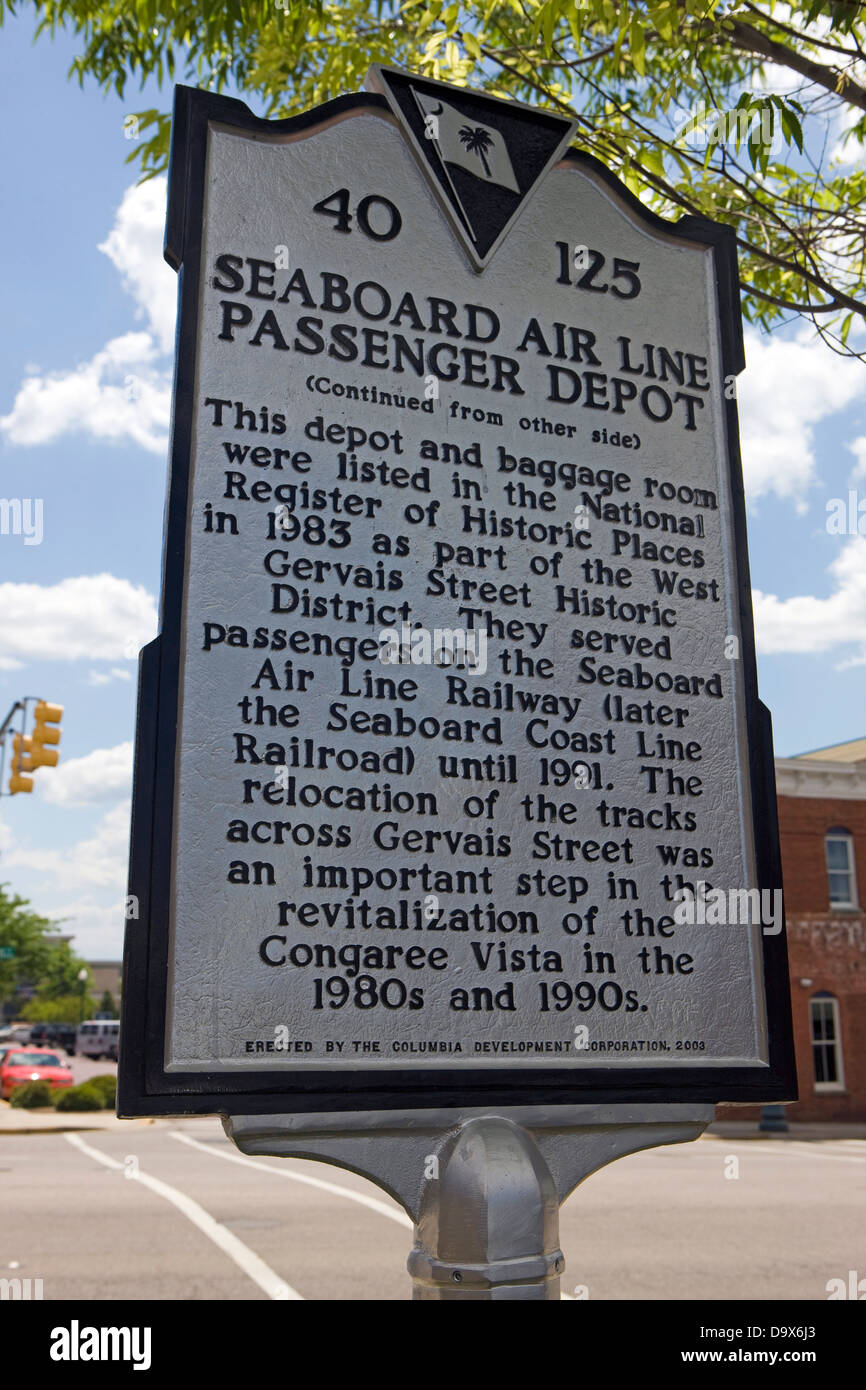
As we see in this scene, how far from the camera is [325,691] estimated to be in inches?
108

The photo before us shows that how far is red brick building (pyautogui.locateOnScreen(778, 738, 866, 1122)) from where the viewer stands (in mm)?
27625

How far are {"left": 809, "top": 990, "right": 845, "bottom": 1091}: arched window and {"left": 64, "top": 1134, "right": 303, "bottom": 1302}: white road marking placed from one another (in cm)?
1740

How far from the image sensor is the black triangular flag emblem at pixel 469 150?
325cm

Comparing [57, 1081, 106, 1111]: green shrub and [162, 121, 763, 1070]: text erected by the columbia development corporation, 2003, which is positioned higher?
[162, 121, 763, 1070]: text erected by the columbia development corporation, 2003

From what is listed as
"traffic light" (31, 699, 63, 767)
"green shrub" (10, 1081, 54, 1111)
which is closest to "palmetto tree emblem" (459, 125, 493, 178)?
"traffic light" (31, 699, 63, 767)

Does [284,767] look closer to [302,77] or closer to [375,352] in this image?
[375,352]

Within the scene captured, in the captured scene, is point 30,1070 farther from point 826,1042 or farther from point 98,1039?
point 98,1039

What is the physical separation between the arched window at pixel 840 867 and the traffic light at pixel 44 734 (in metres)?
20.1

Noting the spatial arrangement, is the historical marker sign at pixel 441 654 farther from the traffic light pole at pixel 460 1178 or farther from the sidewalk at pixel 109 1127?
the sidewalk at pixel 109 1127

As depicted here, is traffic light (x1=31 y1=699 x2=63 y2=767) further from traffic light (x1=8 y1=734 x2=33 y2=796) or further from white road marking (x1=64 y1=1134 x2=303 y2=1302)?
white road marking (x1=64 y1=1134 x2=303 y2=1302)

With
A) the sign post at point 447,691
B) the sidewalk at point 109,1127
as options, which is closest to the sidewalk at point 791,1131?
the sidewalk at point 109,1127

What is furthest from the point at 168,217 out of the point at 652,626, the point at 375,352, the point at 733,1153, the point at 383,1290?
the point at 733,1153

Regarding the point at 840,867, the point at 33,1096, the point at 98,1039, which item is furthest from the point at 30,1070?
the point at 98,1039

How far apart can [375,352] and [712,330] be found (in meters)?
1.19
